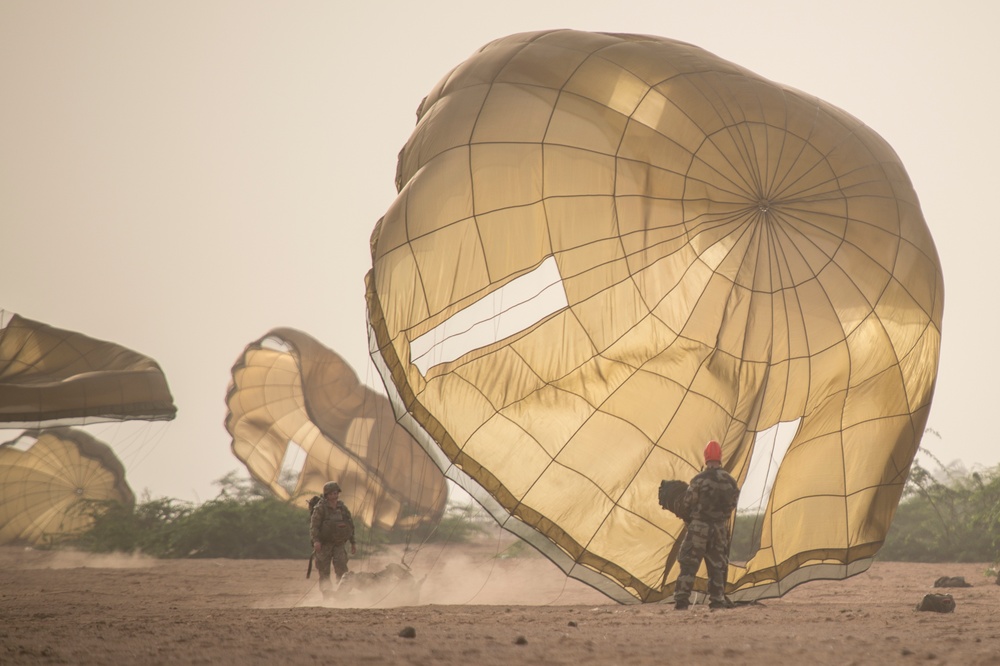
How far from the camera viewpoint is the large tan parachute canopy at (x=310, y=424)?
26.2 m

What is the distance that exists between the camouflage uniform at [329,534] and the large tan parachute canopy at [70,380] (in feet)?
20.1

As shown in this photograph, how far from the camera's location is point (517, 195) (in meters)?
11.7

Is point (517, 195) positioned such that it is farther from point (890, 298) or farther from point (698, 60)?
point (890, 298)

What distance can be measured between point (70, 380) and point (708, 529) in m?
11.4

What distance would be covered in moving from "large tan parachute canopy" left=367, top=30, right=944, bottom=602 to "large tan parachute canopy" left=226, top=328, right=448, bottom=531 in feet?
48.1

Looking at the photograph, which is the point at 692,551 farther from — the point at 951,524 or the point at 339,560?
the point at 951,524

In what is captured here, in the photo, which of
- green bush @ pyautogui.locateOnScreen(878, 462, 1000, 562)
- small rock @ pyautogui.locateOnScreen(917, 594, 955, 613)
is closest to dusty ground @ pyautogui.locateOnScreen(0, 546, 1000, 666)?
small rock @ pyautogui.locateOnScreen(917, 594, 955, 613)

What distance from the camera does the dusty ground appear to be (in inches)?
264

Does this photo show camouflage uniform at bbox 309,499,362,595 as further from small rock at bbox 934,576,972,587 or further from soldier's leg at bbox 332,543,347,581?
small rock at bbox 934,576,972,587

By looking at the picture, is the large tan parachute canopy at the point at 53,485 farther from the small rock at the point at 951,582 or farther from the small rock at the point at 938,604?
the small rock at the point at 938,604

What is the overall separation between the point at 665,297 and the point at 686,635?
5085mm

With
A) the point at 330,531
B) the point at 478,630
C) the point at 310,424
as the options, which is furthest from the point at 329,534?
the point at 310,424

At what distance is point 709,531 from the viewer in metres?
10.6

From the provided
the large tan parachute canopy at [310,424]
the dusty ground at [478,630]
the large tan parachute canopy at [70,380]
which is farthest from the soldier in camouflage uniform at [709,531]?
the large tan parachute canopy at [310,424]
